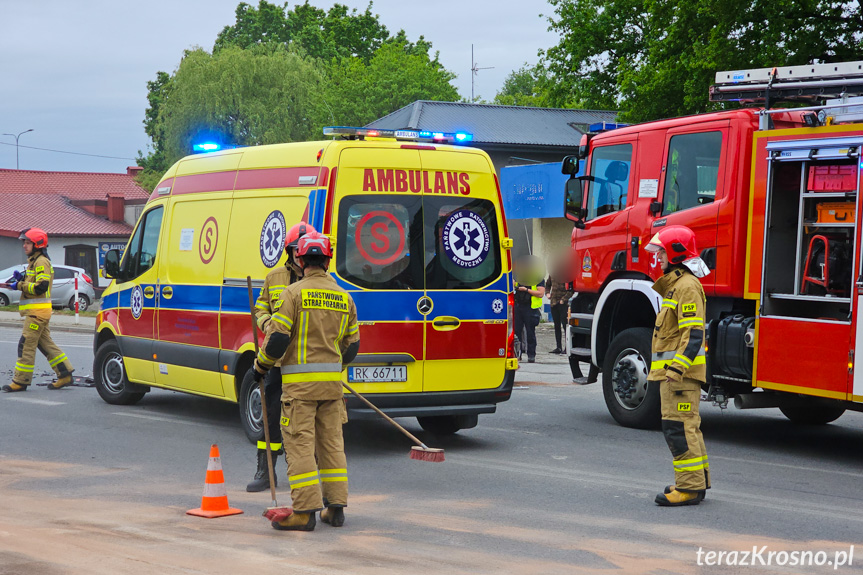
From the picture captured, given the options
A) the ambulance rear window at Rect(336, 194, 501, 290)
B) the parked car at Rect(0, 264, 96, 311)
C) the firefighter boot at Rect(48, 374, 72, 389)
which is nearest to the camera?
the ambulance rear window at Rect(336, 194, 501, 290)

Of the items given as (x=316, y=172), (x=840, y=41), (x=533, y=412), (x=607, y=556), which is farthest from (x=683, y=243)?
(x=840, y=41)

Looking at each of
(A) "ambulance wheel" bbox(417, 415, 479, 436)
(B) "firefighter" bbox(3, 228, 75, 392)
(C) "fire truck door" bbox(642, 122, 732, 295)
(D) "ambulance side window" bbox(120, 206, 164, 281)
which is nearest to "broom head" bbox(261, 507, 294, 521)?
(A) "ambulance wheel" bbox(417, 415, 479, 436)

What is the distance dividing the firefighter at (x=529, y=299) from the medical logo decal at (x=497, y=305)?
8165 millimetres

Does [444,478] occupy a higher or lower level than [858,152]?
lower

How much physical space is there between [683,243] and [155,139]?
64.5 meters

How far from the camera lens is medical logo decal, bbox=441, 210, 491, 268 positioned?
30.0ft

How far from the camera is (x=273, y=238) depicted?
9.12 meters

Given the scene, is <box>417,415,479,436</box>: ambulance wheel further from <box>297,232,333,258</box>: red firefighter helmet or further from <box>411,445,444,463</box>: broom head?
<box>297,232,333,258</box>: red firefighter helmet

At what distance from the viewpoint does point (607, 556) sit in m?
5.89

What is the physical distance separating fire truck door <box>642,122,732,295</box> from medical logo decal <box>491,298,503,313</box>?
5.98ft

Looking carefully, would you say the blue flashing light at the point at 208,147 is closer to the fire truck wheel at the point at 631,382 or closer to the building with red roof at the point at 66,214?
the fire truck wheel at the point at 631,382

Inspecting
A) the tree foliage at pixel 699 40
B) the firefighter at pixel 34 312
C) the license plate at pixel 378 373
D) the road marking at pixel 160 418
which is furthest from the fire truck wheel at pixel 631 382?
the tree foliage at pixel 699 40

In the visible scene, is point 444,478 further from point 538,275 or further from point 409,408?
point 538,275

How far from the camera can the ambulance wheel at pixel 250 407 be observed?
30.0 ft
